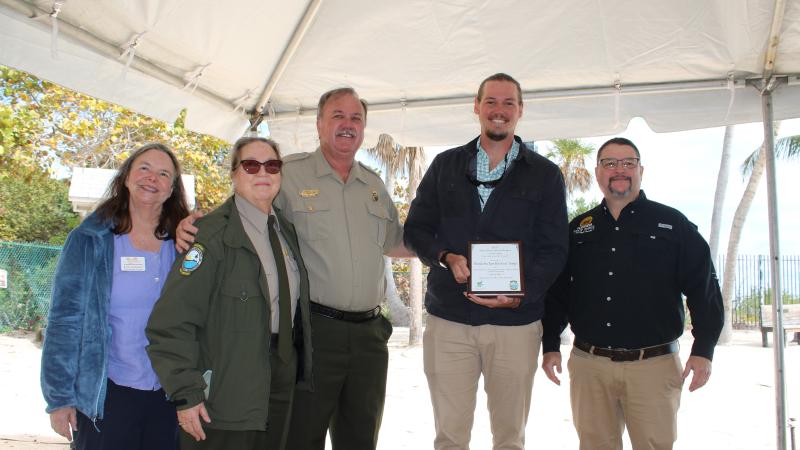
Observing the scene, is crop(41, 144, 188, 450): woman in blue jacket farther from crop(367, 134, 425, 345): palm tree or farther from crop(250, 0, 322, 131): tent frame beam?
crop(367, 134, 425, 345): palm tree

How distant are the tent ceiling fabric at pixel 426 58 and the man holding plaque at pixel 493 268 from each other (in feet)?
3.14

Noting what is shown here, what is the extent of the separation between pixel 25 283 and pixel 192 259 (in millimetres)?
14260

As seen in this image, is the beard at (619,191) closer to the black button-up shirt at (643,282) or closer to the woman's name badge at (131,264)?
the black button-up shirt at (643,282)

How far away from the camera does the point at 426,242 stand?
3422 mm

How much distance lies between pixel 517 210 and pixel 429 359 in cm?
94

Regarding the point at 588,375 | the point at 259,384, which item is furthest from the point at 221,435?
the point at 588,375

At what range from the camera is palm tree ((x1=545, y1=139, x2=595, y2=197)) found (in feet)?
87.4

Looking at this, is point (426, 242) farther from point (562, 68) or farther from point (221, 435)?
point (562, 68)

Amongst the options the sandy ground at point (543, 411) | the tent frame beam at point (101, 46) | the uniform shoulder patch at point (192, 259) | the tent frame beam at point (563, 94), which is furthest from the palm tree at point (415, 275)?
the uniform shoulder patch at point (192, 259)

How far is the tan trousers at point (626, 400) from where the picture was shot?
3.37 metres

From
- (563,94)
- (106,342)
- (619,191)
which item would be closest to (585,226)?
(619,191)

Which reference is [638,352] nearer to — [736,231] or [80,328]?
[80,328]

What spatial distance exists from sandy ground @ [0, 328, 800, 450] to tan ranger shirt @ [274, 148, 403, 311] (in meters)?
3.56

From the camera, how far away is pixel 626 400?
3451 millimetres
